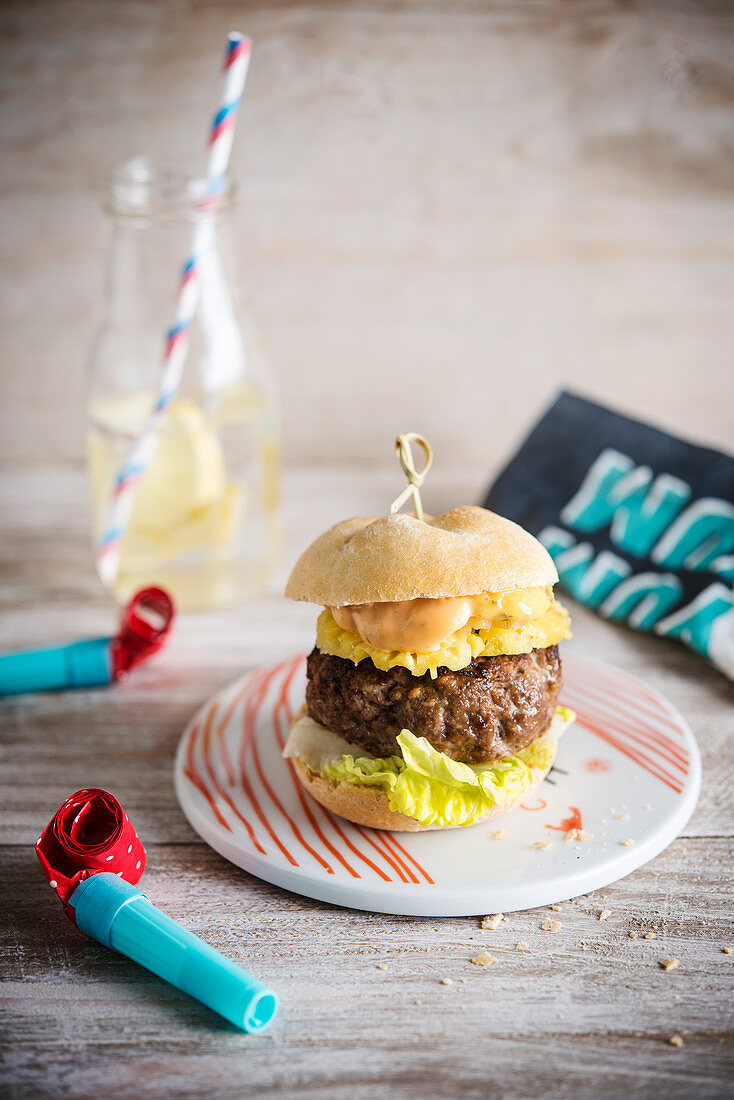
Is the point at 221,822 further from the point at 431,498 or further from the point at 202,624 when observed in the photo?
the point at 431,498

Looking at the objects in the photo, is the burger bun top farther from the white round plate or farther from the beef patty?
the white round plate

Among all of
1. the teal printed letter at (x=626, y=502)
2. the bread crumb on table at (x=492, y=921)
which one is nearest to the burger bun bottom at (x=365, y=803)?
the bread crumb on table at (x=492, y=921)

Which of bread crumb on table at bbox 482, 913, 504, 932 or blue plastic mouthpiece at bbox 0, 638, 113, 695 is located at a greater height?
bread crumb on table at bbox 482, 913, 504, 932

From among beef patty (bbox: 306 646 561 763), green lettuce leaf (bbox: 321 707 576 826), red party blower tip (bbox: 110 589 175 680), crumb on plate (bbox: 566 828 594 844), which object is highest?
beef patty (bbox: 306 646 561 763)

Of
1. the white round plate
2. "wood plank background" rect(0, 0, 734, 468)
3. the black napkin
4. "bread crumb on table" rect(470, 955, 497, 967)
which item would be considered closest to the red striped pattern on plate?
the white round plate

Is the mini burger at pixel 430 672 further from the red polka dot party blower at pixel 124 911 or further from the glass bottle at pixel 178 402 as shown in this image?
the glass bottle at pixel 178 402

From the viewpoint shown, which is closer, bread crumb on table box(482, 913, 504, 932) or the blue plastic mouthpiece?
bread crumb on table box(482, 913, 504, 932)

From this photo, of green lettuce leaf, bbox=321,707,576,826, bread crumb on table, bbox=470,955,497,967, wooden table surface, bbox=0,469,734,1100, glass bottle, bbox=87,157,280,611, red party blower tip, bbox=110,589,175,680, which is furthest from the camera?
glass bottle, bbox=87,157,280,611
